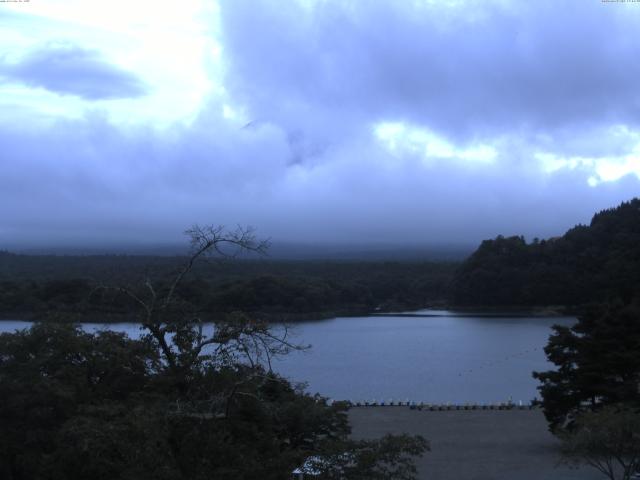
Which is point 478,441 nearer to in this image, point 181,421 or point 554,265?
point 181,421

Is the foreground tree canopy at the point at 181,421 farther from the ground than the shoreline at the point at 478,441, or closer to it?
farther from the ground

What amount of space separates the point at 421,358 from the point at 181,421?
30.4 meters

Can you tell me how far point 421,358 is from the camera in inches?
1419

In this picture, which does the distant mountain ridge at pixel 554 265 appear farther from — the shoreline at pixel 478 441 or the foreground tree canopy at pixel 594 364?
the foreground tree canopy at pixel 594 364

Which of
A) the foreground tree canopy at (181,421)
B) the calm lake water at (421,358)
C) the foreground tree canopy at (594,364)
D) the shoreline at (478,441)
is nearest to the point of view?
the foreground tree canopy at (181,421)

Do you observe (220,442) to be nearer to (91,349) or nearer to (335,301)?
(91,349)

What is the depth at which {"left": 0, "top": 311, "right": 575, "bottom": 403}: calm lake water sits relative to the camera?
27.1 m

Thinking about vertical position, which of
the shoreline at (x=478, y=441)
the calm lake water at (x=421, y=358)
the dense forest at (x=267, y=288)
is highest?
the dense forest at (x=267, y=288)

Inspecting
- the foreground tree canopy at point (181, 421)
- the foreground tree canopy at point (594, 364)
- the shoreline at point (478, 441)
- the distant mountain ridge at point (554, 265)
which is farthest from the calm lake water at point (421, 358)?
the foreground tree canopy at point (181, 421)

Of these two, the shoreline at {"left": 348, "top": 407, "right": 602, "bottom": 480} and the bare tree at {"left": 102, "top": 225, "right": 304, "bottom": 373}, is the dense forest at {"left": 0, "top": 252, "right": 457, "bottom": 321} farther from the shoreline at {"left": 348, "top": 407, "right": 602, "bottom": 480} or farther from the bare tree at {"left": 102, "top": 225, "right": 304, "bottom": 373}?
the bare tree at {"left": 102, "top": 225, "right": 304, "bottom": 373}

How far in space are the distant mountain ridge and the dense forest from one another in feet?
16.4

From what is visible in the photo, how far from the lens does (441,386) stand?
28.2 m

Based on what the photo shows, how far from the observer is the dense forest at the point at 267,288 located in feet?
143

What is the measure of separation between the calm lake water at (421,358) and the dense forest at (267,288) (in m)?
1.82
